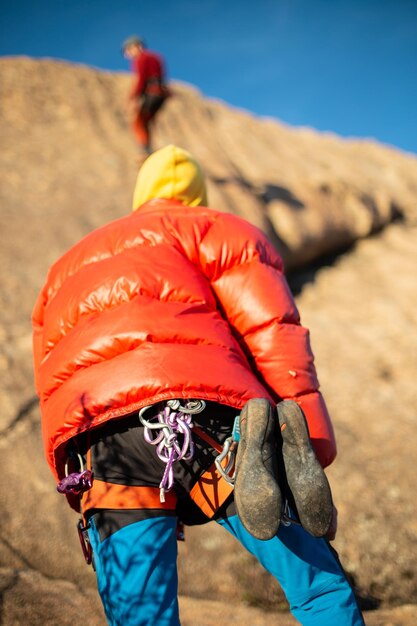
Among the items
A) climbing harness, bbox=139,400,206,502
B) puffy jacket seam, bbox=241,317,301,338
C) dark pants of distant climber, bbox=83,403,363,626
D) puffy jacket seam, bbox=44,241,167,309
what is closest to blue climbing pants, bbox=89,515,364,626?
dark pants of distant climber, bbox=83,403,363,626

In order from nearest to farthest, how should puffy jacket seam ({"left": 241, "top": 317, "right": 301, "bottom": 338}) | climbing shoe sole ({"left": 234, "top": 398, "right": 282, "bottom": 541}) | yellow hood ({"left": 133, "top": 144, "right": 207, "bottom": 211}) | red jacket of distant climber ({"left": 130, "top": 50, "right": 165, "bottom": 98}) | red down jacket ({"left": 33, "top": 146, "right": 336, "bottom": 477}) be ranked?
1. climbing shoe sole ({"left": 234, "top": 398, "right": 282, "bottom": 541})
2. red down jacket ({"left": 33, "top": 146, "right": 336, "bottom": 477})
3. puffy jacket seam ({"left": 241, "top": 317, "right": 301, "bottom": 338})
4. yellow hood ({"left": 133, "top": 144, "right": 207, "bottom": 211})
5. red jacket of distant climber ({"left": 130, "top": 50, "right": 165, "bottom": 98})

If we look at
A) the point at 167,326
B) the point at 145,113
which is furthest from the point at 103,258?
the point at 145,113

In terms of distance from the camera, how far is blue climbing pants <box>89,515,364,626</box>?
1.25 meters

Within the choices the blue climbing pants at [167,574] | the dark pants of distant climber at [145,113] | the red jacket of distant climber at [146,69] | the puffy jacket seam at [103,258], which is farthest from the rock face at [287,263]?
the puffy jacket seam at [103,258]

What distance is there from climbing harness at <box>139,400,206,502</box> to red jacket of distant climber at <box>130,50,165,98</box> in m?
5.41

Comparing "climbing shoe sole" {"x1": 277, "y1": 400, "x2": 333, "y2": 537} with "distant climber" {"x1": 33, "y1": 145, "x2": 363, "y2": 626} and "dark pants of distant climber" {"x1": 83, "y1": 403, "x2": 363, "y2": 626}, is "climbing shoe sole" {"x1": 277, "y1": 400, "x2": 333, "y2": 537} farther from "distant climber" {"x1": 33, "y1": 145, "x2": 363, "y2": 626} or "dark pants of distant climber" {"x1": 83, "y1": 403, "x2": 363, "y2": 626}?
"dark pants of distant climber" {"x1": 83, "y1": 403, "x2": 363, "y2": 626}

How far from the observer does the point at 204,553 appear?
8.69ft

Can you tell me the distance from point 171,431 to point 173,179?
3.64ft

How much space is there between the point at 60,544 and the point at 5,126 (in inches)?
182

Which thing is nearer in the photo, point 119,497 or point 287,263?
point 119,497

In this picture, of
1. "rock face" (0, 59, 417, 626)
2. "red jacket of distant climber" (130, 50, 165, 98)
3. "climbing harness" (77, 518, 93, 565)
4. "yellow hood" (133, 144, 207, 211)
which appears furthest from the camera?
"red jacket of distant climber" (130, 50, 165, 98)

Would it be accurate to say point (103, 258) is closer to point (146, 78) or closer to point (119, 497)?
point (119, 497)

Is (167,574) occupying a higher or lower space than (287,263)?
lower

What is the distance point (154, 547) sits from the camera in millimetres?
1295
